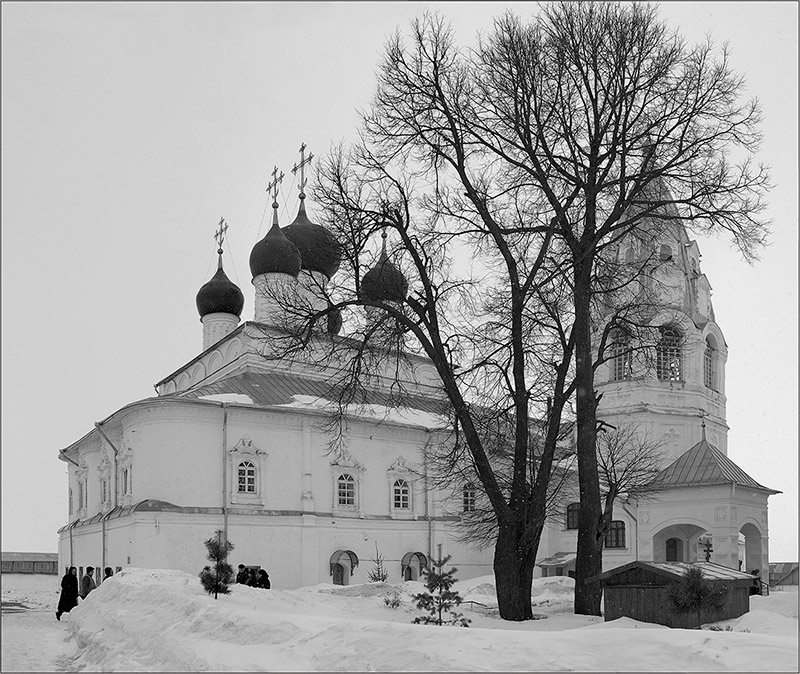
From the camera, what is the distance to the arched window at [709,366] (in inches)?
1326

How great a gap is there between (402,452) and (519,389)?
14026mm

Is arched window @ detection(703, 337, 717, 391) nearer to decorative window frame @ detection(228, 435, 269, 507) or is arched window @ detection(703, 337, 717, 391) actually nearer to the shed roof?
decorative window frame @ detection(228, 435, 269, 507)

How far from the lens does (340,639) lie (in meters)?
8.33

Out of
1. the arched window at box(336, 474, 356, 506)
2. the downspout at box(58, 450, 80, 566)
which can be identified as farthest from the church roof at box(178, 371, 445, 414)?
the downspout at box(58, 450, 80, 566)

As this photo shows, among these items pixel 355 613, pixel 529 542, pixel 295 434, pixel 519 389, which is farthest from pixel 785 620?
pixel 295 434

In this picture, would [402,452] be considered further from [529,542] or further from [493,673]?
[493,673]

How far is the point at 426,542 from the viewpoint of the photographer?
91.6 ft

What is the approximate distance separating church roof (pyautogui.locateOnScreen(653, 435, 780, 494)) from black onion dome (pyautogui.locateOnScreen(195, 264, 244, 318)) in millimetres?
18035

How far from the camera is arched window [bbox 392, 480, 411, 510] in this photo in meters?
27.9

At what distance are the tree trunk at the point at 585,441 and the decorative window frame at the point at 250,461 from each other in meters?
12.4

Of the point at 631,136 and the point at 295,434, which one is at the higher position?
the point at 631,136

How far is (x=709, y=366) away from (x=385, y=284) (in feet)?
75.0

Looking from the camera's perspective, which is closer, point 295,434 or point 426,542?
point 295,434

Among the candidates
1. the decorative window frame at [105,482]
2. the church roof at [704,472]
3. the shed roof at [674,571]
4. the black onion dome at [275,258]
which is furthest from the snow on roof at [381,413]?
the shed roof at [674,571]
